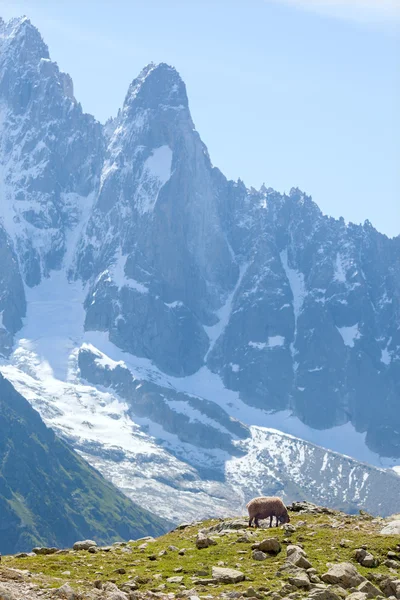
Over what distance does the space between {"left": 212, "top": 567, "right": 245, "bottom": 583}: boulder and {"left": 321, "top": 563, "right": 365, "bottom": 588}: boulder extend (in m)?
3.27

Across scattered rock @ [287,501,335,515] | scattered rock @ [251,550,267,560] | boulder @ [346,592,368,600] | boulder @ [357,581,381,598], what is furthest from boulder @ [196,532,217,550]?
scattered rock @ [287,501,335,515]

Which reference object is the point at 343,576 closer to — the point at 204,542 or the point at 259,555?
the point at 259,555

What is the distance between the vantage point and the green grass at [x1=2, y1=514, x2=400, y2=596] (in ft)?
127

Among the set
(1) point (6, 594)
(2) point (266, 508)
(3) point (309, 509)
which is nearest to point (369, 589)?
(1) point (6, 594)

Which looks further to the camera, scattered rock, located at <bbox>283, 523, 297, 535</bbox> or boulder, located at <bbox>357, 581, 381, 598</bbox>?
scattered rock, located at <bbox>283, 523, 297, 535</bbox>

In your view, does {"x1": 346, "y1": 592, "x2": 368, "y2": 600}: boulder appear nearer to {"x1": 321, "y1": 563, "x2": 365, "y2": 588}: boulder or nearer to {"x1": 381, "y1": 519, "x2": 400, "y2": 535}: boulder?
{"x1": 321, "y1": 563, "x2": 365, "y2": 588}: boulder

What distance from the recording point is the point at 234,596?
36.4 metres

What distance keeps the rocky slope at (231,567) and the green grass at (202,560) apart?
0.04 m

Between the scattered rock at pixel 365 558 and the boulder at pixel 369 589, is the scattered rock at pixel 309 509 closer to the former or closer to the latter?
the scattered rock at pixel 365 558

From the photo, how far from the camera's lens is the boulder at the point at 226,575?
3941 cm

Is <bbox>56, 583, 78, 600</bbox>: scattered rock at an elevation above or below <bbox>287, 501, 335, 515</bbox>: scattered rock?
below

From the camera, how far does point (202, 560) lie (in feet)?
142

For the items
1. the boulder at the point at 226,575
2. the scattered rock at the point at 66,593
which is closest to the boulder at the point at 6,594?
the scattered rock at the point at 66,593

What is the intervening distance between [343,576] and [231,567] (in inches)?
199
